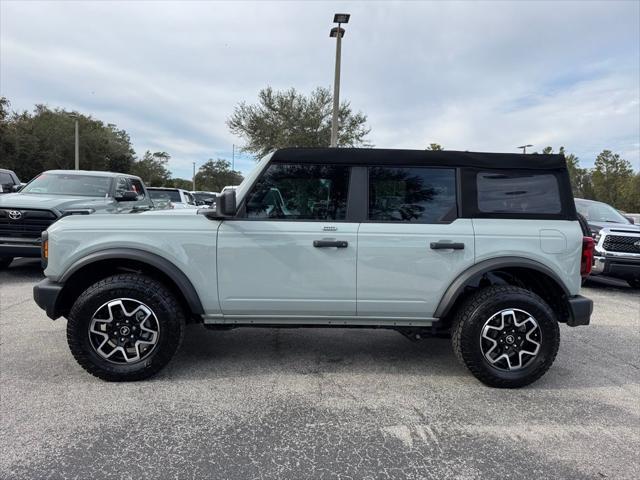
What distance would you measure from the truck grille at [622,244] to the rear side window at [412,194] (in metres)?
5.93

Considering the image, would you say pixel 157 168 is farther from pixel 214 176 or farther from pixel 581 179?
pixel 581 179

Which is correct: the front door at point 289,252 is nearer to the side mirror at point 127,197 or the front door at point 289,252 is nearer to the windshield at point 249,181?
the windshield at point 249,181

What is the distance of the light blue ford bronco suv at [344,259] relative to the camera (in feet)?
11.4

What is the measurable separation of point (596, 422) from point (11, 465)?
3.68m

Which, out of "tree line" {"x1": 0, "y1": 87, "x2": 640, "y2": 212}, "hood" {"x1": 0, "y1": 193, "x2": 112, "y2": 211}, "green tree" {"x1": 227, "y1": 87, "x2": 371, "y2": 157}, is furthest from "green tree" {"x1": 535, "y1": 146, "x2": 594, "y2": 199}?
"hood" {"x1": 0, "y1": 193, "x2": 112, "y2": 211}

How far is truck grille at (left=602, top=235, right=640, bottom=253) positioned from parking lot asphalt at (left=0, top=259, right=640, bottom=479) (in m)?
4.00

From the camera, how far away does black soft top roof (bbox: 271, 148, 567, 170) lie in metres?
3.63

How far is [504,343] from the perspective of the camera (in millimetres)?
3535

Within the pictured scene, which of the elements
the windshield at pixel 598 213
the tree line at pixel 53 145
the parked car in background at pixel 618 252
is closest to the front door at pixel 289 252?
the parked car in background at pixel 618 252

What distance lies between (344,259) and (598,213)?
8.21 metres

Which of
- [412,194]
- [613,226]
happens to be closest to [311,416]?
[412,194]

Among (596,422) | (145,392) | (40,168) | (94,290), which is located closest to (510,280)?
(596,422)

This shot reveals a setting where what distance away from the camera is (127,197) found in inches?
335

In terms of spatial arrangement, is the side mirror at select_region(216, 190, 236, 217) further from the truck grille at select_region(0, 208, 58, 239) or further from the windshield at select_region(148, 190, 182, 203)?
the windshield at select_region(148, 190, 182, 203)
